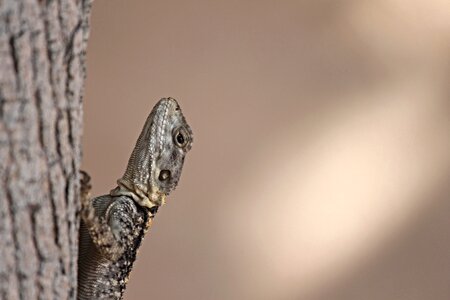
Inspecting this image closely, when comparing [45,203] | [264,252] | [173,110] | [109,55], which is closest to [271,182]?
[264,252]

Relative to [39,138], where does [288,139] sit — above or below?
above

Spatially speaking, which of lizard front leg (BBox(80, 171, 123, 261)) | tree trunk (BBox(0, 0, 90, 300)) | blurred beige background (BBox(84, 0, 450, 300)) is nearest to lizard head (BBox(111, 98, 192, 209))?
lizard front leg (BBox(80, 171, 123, 261))

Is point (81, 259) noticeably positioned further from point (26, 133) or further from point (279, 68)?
point (279, 68)

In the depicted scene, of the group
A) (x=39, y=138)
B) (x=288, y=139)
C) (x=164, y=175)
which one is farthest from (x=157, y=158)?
(x=288, y=139)

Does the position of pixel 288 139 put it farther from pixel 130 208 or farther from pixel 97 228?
pixel 97 228

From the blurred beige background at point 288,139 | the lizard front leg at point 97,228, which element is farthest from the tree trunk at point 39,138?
the blurred beige background at point 288,139

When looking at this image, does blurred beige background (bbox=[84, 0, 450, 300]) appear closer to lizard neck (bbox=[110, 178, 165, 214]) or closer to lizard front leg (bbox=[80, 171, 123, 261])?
lizard neck (bbox=[110, 178, 165, 214])
